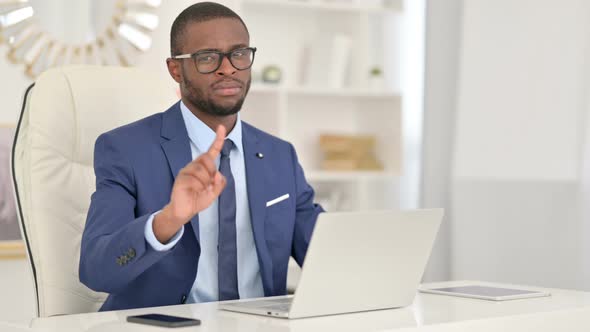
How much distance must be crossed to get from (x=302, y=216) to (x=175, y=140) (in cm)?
35

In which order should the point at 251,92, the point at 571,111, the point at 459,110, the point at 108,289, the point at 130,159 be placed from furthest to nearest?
the point at 251,92
the point at 459,110
the point at 571,111
the point at 130,159
the point at 108,289

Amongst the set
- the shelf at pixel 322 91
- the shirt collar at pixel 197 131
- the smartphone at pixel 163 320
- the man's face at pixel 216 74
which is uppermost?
the man's face at pixel 216 74

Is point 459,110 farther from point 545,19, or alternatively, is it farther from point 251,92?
point 251,92

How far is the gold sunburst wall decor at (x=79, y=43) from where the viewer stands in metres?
3.27

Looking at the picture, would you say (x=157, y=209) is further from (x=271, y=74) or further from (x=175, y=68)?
(x=271, y=74)

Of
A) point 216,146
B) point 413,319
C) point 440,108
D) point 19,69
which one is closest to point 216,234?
point 216,146

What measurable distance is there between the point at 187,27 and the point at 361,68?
89.4 inches

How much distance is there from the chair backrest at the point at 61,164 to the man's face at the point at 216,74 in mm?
225

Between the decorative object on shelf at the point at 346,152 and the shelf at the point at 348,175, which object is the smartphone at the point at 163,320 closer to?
the shelf at the point at 348,175

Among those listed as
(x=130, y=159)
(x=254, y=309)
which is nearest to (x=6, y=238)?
(x=130, y=159)

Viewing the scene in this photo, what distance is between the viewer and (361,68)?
4.18m

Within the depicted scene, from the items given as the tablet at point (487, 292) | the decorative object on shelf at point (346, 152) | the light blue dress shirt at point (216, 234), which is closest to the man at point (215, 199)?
the light blue dress shirt at point (216, 234)

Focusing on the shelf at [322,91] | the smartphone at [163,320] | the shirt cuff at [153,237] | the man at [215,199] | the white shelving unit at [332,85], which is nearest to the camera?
the smartphone at [163,320]

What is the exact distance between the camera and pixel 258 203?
76.8 inches
